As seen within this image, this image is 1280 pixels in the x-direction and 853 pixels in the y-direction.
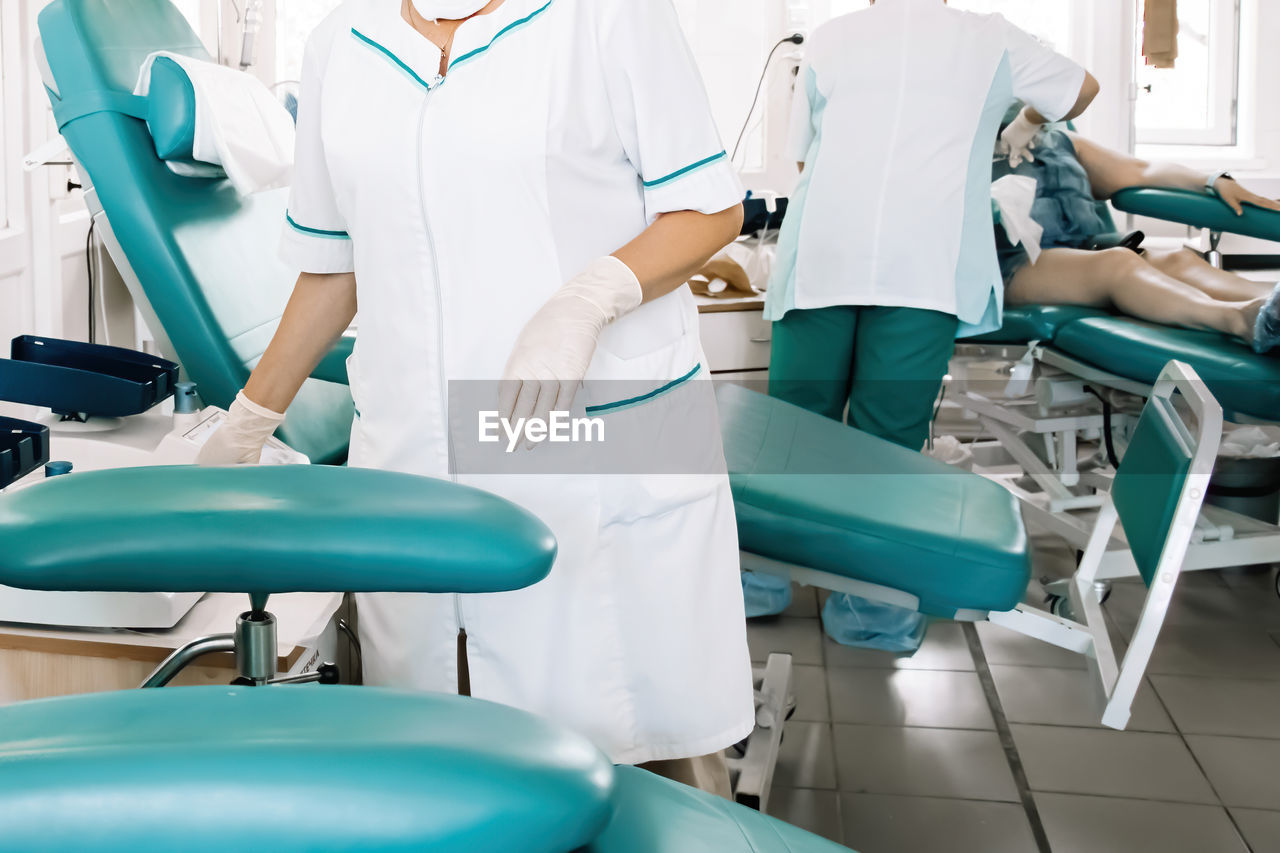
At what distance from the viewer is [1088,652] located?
1.78 metres

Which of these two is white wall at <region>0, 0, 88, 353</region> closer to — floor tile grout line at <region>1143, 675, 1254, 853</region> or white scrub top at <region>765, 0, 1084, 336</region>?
white scrub top at <region>765, 0, 1084, 336</region>

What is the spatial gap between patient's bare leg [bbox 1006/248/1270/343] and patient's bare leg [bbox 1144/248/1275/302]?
3cm

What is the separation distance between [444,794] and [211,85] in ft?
4.92

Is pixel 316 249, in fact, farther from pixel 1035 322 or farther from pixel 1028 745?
pixel 1035 322

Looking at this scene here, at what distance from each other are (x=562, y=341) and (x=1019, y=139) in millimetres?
2592

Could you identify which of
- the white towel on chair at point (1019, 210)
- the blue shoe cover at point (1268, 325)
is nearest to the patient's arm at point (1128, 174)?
the white towel on chair at point (1019, 210)

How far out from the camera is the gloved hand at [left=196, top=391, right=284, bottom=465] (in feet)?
4.47

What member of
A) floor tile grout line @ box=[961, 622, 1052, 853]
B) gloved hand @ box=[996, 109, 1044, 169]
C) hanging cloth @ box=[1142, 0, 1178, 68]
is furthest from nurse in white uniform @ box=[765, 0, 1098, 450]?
hanging cloth @ box=[1142, 0, 1178, 68]

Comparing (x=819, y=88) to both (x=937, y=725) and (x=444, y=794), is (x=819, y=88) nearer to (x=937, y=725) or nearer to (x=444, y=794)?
(x=937, y=725)

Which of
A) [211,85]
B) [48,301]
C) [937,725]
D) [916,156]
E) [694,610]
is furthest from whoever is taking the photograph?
[916,156]

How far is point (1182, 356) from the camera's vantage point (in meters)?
2.64

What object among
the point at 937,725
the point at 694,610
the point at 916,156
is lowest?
the point at 937,725

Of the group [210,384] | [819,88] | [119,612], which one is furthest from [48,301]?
[819,88]

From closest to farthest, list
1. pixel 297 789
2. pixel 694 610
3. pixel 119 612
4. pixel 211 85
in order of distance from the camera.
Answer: pixel 297 789
pixel 119 612
pixel 694 610
pixel 211 85
